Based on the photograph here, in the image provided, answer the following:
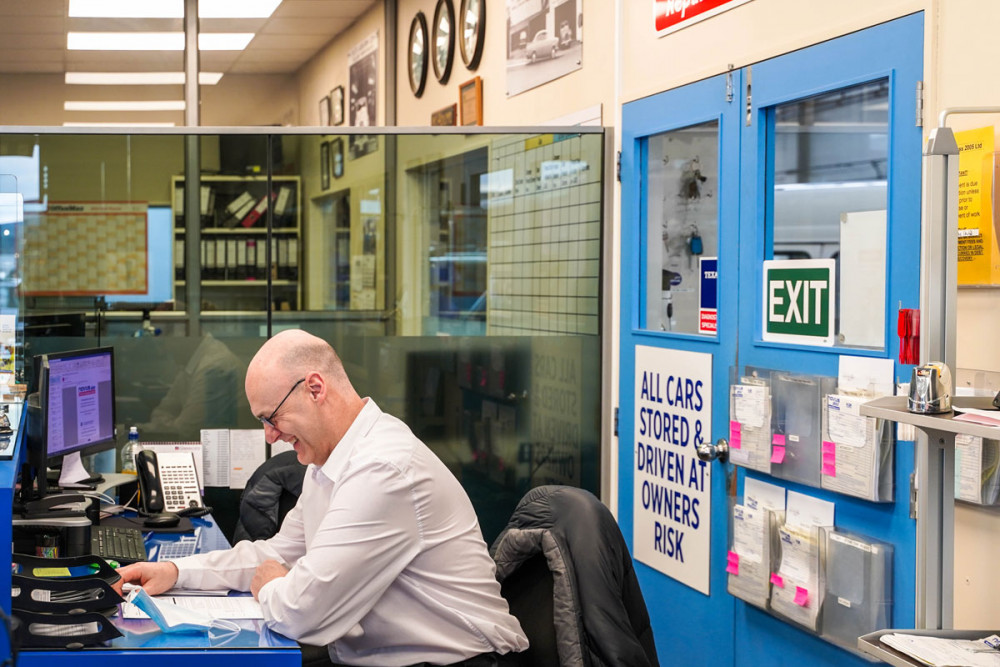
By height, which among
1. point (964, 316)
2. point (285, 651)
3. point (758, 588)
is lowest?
point (758, 588)

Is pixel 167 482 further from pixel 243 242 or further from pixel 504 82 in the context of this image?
pixel 504 82

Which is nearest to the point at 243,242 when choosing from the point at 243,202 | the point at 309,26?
the point at 243,202

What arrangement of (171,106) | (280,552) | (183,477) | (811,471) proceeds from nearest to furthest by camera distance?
(280,552) → (811,471) → (183,477) → (171,106)

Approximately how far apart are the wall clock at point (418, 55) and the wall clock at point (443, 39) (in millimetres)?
119

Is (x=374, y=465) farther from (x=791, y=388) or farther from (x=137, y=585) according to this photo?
(x=791, y=388)

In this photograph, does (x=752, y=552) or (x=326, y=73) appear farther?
(x=326, y=73)

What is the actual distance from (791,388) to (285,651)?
5.15ft

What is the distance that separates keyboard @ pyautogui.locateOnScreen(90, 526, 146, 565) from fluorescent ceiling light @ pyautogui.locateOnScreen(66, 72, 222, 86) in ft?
11.1

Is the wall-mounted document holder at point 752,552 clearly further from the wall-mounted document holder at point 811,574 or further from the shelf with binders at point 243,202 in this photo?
the shelf with binders at point 243,202

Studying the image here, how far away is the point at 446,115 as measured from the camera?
225 inches

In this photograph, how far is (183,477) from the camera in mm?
3689

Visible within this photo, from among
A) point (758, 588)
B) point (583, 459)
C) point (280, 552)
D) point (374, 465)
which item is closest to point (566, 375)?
point (583, 459)

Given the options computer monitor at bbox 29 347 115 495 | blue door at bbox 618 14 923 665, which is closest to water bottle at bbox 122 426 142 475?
computer monitor at bbox 29 347 115 495

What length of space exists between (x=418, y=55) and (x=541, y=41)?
1700 mm
